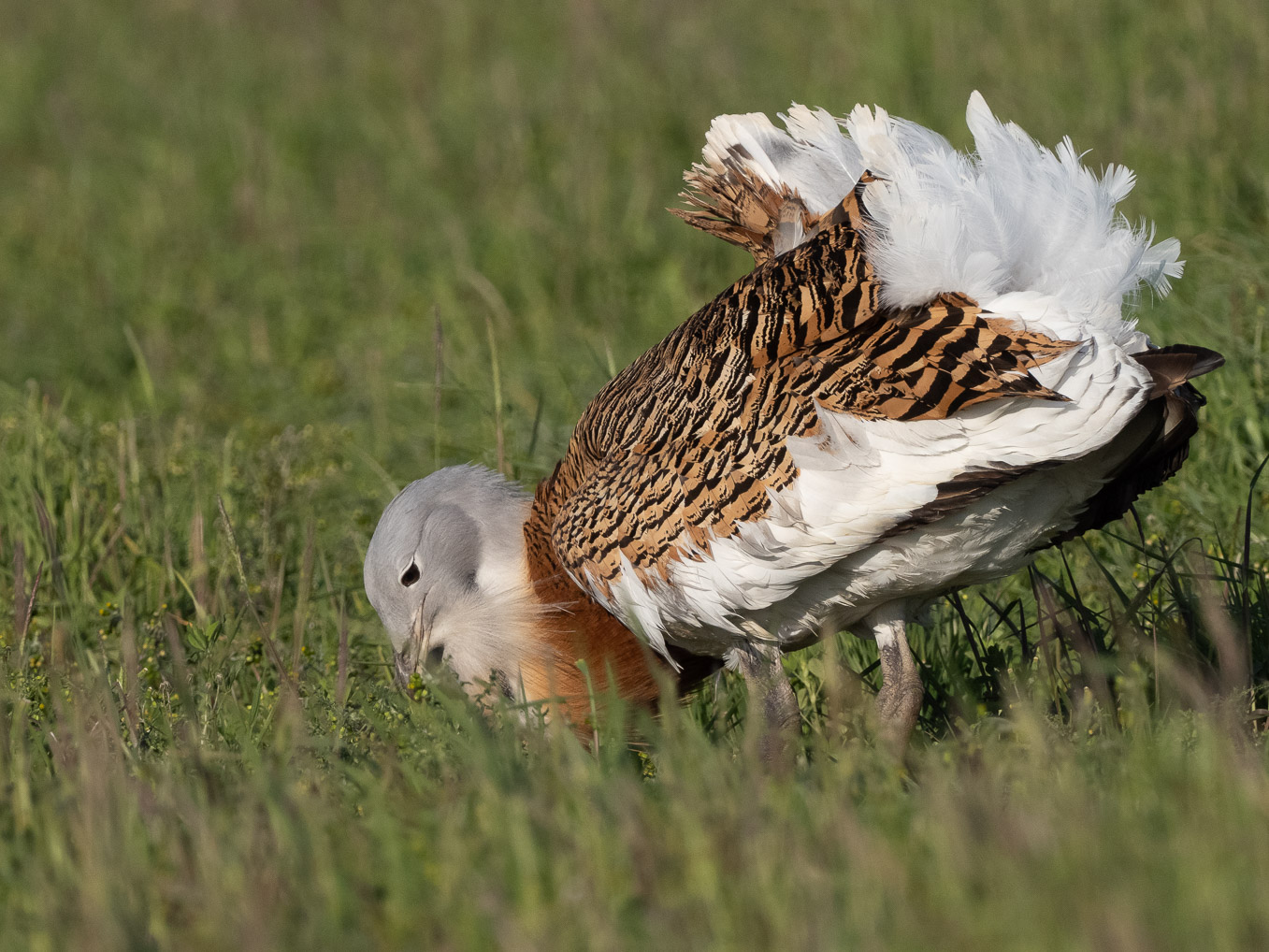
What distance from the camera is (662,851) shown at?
2031 millimetres

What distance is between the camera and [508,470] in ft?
14.5

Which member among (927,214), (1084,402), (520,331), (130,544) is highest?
(927,214)

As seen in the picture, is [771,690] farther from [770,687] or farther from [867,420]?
[867,420]

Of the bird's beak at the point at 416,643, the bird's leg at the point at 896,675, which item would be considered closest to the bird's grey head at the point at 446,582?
the bird's beak at the point at 416,643

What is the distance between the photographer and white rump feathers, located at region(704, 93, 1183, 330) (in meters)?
2.80

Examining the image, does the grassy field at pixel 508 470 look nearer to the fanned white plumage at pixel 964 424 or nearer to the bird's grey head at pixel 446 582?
the bird's grey head at pixel 446 582

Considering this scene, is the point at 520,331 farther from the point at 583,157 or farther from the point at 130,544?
the point at 130,544

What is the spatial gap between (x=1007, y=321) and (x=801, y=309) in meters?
0.42

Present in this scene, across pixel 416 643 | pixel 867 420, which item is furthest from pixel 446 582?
pixel 867 420

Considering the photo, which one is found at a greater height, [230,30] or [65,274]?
[230,30]

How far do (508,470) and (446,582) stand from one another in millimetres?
897

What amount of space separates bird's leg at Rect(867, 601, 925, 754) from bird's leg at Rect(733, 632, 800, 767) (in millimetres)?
193

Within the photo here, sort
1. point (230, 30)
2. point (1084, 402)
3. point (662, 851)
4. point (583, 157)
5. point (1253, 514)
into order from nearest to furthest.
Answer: point (662, 851), point (1084, 402), point (1253, 514), point (583, 157), point (230, 30)

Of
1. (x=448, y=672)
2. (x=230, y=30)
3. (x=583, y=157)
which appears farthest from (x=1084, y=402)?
(x=230, y=30)
